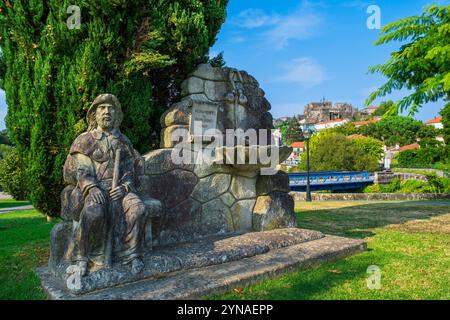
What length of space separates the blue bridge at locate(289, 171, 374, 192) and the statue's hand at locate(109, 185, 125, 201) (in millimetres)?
20435

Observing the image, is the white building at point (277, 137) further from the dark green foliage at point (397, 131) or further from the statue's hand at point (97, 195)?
the dark green foliage at point (397, 131)

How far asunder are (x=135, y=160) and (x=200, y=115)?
5.74 ft

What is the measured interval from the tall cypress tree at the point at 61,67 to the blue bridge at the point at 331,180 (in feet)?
63.3

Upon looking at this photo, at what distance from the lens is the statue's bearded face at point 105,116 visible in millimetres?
4281

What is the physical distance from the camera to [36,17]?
17.1 ft

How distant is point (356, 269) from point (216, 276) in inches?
75.3

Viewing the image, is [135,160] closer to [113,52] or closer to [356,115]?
[113,52]

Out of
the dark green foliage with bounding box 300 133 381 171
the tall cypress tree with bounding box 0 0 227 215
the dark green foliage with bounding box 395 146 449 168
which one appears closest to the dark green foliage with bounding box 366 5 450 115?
the tall cypress tree with bounding box 0 0 227 215

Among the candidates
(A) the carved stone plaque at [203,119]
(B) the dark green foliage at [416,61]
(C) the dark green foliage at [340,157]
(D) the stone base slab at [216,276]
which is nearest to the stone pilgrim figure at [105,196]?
(D) the stone base slab at [216,276]

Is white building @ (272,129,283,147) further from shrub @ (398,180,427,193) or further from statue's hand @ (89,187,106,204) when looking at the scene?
shrub @ (398,180,427,193)

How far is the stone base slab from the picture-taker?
11.4 ft

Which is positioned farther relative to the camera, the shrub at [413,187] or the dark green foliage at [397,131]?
the dark green foliage at [397,131]

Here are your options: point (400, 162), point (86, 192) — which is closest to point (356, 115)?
point (400, 162)

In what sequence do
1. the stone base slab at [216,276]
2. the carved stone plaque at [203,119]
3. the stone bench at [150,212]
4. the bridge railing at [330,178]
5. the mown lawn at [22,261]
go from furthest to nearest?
the bridge railing at [330,178] → the carved stone plaque at [203,119] → the stone bench at [150,212] → the mown lawn at [22,261] → the stone base slab at [216,276]
